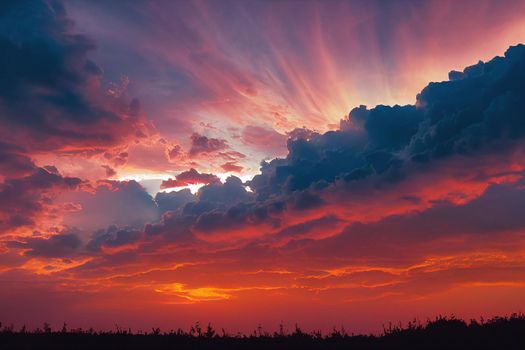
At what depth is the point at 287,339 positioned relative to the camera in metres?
27.9

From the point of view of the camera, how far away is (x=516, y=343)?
25.0 metres

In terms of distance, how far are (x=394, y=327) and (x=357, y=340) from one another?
464cm

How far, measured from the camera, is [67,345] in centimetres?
2458

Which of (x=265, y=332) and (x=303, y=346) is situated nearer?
(x=303, y=346)

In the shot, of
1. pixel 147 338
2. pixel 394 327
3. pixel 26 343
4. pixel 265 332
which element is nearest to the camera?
pixel 26 343

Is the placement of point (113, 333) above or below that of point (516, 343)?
above

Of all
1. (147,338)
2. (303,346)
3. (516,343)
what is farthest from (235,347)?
(516,343)

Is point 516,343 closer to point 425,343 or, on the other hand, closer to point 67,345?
point 425,343

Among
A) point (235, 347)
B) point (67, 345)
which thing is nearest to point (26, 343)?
point (67, 345)

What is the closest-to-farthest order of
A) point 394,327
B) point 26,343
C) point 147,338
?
point 26,343 < point 147,338 < point 394,327

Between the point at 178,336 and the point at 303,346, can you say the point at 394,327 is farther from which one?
the point at 178,336

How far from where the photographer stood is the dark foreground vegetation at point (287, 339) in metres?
24.9

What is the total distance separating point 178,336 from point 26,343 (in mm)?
7897

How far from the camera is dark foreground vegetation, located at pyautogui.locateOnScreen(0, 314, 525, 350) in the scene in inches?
979
